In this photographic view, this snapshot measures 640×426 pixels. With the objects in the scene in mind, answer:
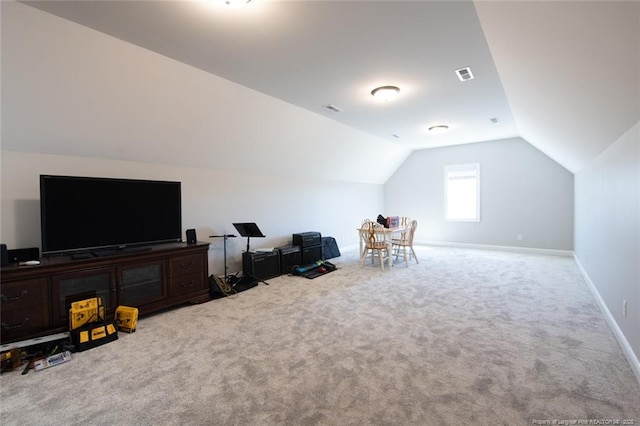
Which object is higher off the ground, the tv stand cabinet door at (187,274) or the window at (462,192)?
the window at (462,192)

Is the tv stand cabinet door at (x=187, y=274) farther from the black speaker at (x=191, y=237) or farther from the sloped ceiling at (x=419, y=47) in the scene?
the sloped ceiling at (x=419, y=47)

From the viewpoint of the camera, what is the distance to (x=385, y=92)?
3.78 metres

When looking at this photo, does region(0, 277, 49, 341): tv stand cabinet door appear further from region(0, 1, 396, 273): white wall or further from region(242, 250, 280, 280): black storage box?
region(242, 250, 280, 280): black storage box

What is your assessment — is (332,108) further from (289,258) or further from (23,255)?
(23,255)

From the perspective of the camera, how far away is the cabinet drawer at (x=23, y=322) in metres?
2.46

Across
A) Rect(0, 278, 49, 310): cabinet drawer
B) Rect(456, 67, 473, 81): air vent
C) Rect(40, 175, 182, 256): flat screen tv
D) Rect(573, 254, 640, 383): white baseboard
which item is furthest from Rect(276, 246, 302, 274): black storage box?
Rect(573, 254, 640, 383): white baseboard

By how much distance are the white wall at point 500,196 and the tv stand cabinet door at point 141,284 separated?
271 inches

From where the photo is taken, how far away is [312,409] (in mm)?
1856

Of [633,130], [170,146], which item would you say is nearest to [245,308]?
[170,146]

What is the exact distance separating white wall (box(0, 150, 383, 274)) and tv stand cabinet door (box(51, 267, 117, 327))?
Answer: 0.73 m

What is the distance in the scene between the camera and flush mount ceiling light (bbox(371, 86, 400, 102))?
374 cm

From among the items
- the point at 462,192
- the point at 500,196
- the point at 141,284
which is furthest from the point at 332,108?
the point at 500,196

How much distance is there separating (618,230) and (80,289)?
16.8 feet

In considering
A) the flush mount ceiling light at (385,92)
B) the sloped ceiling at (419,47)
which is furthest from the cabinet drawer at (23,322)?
the flush mount ceiling light at (385,92)
